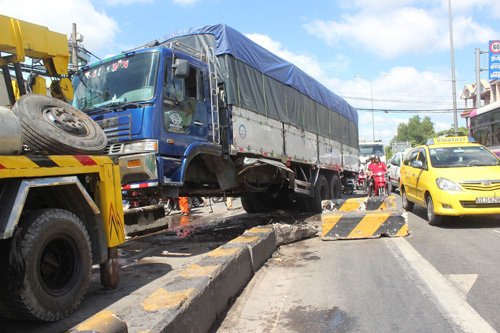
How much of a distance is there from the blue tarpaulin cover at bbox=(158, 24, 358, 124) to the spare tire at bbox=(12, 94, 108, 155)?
4.05m

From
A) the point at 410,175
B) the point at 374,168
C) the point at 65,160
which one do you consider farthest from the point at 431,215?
the point at 65,160

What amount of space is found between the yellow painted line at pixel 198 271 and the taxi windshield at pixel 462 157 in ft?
21.3

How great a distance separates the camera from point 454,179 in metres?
7.46

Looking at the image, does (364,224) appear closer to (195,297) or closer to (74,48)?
(195,297)

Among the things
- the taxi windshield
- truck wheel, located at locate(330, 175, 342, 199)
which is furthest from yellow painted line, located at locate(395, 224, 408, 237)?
truck wheel, located at locate(330, 175, 342, 199)

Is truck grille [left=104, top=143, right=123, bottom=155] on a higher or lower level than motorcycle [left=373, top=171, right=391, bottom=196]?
higher

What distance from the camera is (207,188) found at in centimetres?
748

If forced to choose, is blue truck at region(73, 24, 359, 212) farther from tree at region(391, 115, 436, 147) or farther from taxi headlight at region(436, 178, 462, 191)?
tree at region(391, 115, 436, 147)

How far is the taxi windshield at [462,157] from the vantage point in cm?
825

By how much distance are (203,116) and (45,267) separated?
13.0 ft

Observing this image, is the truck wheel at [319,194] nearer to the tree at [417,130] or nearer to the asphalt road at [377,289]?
the asphalt road at [377,289]

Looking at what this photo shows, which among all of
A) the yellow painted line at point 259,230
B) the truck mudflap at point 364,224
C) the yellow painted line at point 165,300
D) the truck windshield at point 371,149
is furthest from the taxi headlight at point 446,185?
the truck windshield at point 371,149

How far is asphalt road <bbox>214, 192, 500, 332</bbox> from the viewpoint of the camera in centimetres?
326

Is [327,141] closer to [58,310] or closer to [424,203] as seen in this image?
[424,203]
